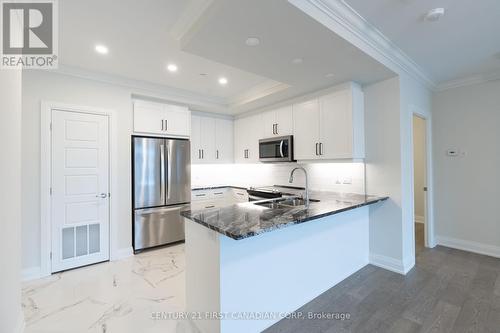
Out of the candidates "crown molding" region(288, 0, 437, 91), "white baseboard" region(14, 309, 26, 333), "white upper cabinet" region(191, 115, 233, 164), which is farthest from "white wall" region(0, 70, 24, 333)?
"white upper cabinet" region(191, 115, 233, 164)

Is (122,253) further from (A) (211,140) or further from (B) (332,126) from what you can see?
(B) (332,126)

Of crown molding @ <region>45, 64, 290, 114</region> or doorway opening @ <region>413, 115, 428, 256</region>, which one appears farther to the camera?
doorway opening @ <region>413, 115, 428, 256</region>

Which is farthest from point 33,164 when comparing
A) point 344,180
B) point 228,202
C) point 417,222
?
point 417,222

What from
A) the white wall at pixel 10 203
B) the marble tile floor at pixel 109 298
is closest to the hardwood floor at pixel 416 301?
the marble tile floor at pixel 109 298

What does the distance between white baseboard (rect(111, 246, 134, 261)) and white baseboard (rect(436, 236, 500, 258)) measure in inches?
199

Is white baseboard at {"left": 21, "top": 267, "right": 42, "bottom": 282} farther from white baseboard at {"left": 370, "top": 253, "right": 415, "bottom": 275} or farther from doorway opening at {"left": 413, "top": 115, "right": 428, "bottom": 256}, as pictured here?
doorway opening at {"left": 413, "top": 115, "right": 428, "bottom": 256}

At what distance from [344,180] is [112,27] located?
3.40m

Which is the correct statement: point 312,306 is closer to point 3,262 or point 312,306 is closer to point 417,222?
point 3,262

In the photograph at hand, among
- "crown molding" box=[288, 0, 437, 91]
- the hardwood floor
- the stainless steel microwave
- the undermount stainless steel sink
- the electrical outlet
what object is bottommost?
the hardwood floor

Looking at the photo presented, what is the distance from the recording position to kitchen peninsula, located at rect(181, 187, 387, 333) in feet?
5.68

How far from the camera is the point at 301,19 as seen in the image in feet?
5.67

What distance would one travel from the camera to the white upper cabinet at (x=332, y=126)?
10.00 feet

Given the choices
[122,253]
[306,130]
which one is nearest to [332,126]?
[306,130]

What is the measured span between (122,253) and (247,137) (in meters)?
2.99
